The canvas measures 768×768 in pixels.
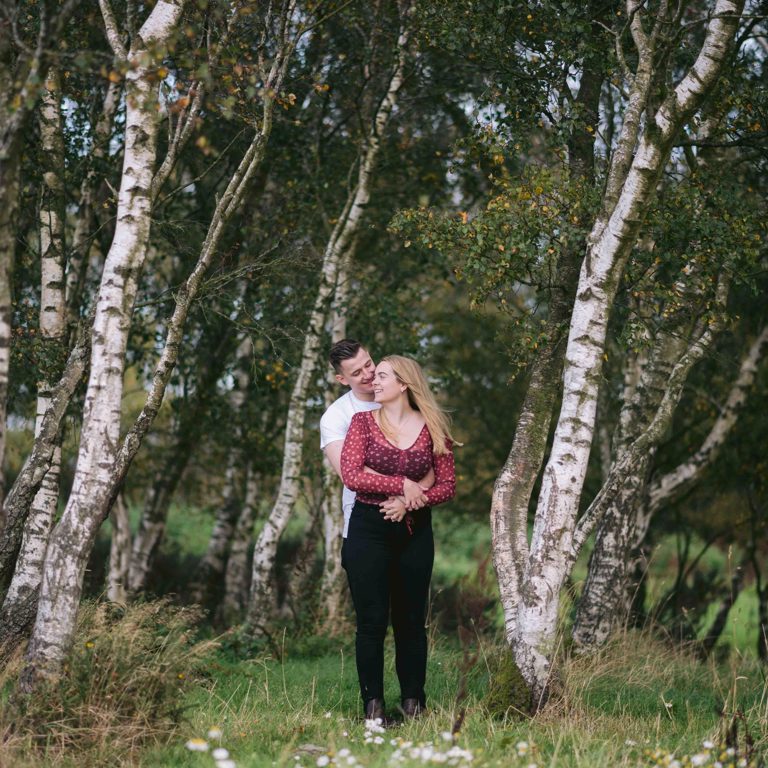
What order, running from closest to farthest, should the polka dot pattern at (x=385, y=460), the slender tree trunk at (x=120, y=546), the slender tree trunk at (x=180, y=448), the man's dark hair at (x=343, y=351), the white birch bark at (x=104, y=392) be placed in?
the white birch bark at (x=104, y=392)
the polka dot pattern at (x=385, y=460)
the man's dark hair at (x=343, y=351)
the slender tree trunk at (x=120, y=546)
the slender tree trunk at (x=180, y=448)

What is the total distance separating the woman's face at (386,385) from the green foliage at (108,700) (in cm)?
176

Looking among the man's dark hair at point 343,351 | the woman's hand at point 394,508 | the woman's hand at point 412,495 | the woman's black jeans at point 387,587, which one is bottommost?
the woman's black jeans at point 387,587

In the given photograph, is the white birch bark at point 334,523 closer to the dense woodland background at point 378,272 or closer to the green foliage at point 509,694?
the dense woodland background at point 378,272

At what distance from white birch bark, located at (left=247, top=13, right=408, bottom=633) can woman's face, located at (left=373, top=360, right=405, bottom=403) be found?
3.70 meters

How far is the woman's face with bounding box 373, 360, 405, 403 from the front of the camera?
5664 millimetres

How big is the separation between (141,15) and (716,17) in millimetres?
5171

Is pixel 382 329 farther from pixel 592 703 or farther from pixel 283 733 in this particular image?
pixel 283 733

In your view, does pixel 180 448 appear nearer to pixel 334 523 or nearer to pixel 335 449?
pixel 334 523

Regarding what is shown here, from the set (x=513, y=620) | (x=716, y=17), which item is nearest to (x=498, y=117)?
(x=716, y=17)

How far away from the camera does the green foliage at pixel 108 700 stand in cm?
463

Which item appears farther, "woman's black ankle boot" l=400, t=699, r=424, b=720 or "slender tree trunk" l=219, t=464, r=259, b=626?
"slender tree trunk" l=219, t=464, r=259, b=626

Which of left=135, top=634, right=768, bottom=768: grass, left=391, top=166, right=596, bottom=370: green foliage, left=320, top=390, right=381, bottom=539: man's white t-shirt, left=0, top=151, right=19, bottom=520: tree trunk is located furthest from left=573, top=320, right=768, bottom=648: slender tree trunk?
left=0, top=151, right=19, bottom=520: tree trunk

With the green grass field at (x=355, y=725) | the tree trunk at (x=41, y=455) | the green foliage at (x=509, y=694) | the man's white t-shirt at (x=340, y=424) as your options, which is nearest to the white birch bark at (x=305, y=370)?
the green grass field at (x=355, y=725)

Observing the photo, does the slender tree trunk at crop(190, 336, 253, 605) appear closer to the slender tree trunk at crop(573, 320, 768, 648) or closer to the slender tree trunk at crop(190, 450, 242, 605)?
the slender tree trunk at crop(190, 450, 242, 605)
